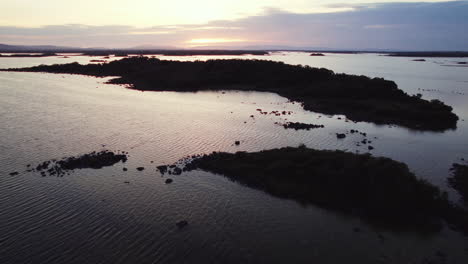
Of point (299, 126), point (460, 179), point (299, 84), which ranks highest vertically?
point (299, 84)

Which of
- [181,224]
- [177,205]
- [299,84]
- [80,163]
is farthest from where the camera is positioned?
[299,84]

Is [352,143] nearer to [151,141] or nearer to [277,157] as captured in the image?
[277,157]

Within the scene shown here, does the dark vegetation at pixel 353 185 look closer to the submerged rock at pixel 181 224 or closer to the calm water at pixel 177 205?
the calm water at pixel 177 205

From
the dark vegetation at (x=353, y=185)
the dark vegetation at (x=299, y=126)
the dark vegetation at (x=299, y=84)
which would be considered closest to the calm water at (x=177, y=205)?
the dark vegetation at (x=353, y=185)

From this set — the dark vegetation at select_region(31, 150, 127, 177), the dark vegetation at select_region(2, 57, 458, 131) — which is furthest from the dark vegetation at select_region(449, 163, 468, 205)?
the dark vegetation at select_region(31, 150, 127, 177)

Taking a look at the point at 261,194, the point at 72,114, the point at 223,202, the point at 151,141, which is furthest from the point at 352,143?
the point at 72,114

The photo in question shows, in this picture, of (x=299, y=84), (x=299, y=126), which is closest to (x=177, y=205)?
(x=299, y=126)

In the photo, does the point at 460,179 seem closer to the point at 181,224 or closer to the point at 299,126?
the point at 299,126
